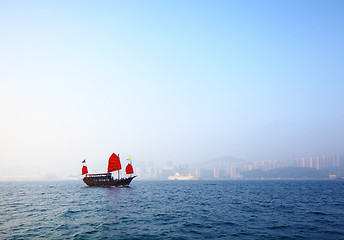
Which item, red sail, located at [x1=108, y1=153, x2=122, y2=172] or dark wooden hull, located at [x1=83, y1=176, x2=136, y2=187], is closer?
dark wooden hull, located at [x1=83, y1=176, x2=136, y2=187]

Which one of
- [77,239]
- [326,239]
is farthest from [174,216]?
[326,239]

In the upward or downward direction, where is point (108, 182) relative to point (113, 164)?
downward

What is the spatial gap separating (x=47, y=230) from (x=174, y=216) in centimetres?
1493

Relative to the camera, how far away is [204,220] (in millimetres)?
27938

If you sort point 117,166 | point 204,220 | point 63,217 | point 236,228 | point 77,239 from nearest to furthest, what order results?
1. point 77,239
2. point 236,228
3. point 204,220
4. point 63,217
5. point 117,166

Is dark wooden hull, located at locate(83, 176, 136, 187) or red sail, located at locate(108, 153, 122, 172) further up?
red sail, located at locate(108, 153, 122, 172)

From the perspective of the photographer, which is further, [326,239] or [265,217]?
[265,217]

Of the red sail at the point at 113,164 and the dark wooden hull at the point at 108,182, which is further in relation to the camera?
the red sail at the point at 113,164

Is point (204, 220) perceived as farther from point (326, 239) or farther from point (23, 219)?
point (23, 219)

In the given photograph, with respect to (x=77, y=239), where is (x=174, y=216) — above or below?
below

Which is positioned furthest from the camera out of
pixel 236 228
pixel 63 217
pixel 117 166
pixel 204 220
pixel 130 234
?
pixel 117 166

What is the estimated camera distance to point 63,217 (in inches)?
1172

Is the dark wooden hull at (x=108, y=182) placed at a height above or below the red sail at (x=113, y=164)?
below

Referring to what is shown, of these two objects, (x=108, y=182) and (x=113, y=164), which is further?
(x=113, y=164)
